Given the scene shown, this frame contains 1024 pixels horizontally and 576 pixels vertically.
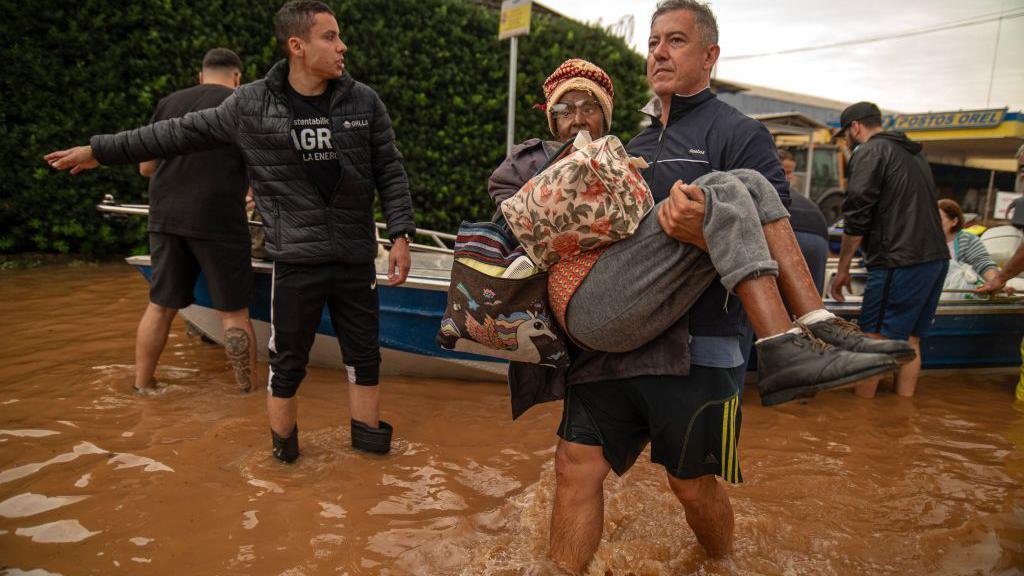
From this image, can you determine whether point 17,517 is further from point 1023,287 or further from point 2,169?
point 1023,287

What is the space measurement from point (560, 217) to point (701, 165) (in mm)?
595

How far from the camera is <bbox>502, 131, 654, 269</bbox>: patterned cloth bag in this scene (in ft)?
6.04

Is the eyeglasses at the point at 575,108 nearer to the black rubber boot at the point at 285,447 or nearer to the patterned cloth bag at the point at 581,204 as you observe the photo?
the patterned cloth bag at the point at 581,204

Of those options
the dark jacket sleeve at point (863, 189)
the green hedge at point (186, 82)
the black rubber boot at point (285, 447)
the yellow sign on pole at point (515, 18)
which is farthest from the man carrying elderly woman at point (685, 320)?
the green hedge at point (186, 82)

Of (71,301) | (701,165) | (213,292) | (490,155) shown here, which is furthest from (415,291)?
(490,155)

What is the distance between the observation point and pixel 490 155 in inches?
366

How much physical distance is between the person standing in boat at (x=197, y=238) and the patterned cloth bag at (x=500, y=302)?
2436 millimetres

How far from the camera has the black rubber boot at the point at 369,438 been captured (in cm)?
337

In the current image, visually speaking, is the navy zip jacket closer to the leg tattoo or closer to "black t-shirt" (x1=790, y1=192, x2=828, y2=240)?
"black t-shirt" (x1=790, y1=192, x2=828, y2=240)

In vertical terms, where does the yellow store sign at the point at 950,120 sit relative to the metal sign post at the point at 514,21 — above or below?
above

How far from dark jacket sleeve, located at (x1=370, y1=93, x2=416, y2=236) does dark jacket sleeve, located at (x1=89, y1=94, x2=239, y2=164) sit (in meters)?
0.68

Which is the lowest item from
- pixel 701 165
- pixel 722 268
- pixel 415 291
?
pixel 415 291

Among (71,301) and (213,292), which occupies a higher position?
(213,292)

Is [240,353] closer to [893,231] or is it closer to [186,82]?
[893,231]
